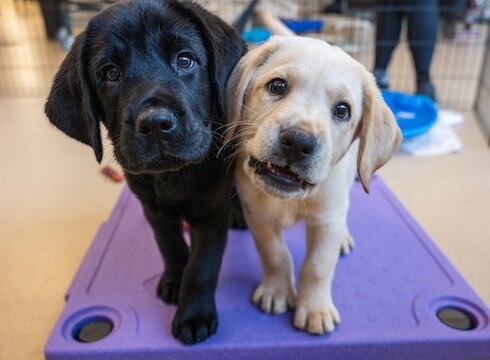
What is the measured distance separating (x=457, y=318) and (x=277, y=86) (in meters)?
0.79

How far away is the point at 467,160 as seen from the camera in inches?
93.4

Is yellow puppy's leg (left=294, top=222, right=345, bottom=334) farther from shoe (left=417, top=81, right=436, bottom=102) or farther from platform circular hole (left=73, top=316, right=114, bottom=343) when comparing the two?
shoe (left=417, top=81, right=436, bottom=102)

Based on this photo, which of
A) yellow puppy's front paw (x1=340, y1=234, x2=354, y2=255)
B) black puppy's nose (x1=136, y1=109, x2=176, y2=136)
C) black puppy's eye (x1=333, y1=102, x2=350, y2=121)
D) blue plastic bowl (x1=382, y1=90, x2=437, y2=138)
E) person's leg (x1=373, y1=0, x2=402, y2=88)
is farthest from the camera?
person's leg (x1=373, y1=0, x2=402, y2=88)

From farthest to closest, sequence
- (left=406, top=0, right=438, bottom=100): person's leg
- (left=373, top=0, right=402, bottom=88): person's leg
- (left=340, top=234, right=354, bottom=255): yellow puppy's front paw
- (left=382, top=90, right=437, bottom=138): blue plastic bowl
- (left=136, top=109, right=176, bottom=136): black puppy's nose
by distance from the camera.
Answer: (left=373, top=0, right=402, bottom=88): person's leg, (left=406, top=0, right=438, bottom=100): person's leg, (left=382, top=90, right=437, bottom=138): blue plastic bowl, (left=340, top=234, right=354, bottom=255): yellow puppy's front paw, (left=136, top=109, right=176, bottom=136): black puppy's nose

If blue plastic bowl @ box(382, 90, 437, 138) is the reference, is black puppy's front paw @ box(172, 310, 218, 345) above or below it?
above

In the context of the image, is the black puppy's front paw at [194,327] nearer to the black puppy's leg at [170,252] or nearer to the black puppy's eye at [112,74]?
the black puppy's leg at [170,252]

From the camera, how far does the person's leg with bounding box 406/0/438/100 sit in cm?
270

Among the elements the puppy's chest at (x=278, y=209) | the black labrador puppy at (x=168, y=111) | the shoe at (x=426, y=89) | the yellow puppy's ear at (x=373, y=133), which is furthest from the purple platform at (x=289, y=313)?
the shoe at (x=426, y=89)

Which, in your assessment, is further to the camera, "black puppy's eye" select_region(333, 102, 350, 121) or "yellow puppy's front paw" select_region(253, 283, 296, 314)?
"yellow puppy's front paw" select_region(253, 283, 296, 314)

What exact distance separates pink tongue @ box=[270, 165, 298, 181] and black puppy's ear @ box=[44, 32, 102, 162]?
0.41 meters

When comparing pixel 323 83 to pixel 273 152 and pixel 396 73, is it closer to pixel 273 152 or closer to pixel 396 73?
pixel 273 152

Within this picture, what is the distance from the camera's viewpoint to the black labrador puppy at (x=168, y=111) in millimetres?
950

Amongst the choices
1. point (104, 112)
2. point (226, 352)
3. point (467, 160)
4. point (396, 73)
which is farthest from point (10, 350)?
point (396, 73)

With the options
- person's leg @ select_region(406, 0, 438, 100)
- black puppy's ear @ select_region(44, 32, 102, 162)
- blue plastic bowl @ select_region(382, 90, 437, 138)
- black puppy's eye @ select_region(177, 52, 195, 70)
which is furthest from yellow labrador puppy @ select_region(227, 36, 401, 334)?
person's leg @ select_region(406, 0, 438, 100)
